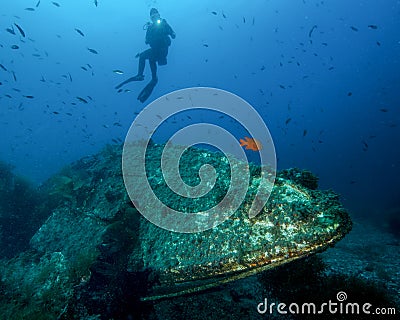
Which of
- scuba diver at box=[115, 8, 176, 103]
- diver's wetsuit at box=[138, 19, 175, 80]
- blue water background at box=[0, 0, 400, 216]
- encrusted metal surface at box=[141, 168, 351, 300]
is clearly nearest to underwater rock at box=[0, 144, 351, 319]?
encrusted metal surface at box=[141, 168, 351, 300]

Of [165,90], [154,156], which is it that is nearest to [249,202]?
[154,156]

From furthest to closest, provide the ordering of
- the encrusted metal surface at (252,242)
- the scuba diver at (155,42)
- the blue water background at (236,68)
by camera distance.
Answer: the blue water background at (236,68) → the scuba diver at (155,42) → the encrusted metal surface at (252,242)

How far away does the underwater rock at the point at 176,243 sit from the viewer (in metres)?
2.37

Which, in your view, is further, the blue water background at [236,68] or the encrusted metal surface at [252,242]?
the blue water background at [236,68]

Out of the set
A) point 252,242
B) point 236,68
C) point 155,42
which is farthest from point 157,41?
point 236,68

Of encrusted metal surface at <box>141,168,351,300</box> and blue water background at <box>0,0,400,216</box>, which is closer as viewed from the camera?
encrusted metal surface at <box>141,168,351,300</box>

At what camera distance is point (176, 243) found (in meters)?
2.76

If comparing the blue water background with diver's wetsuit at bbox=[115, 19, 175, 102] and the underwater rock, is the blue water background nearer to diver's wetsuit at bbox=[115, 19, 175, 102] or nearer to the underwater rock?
diver's wetsuit at bbox=[115, 19, 175, 102]

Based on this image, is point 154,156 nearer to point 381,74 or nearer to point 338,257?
point 338,257

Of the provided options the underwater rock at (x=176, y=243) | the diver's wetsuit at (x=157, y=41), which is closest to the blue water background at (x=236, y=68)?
the diver's wetsuit at (x=157, y=41)

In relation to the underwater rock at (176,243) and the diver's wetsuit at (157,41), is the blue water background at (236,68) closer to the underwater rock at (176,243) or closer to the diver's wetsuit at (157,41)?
the diver's wetsuit at (157,41)

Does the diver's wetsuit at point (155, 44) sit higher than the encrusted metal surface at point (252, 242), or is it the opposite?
the diver's wetsuit at point (155, 44)

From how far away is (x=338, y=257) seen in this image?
6.82 m

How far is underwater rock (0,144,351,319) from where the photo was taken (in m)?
2.37
